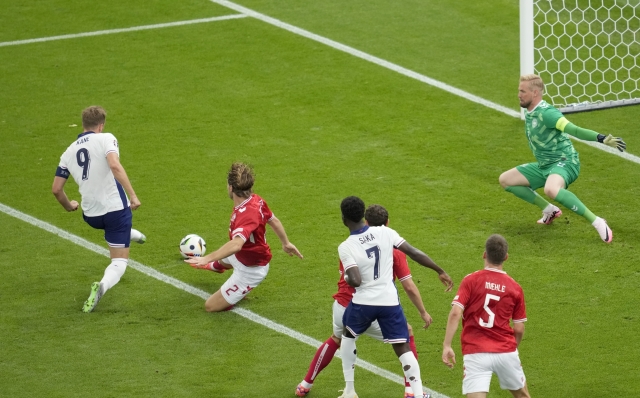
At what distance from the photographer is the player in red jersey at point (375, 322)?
7.18 meters

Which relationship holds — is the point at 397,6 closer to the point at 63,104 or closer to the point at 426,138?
the point at 426,138

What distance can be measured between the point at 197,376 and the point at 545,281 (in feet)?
11.8

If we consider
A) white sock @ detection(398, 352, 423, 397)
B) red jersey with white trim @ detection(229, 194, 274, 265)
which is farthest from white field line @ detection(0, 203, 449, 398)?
red jersey with white trim @ detection(229, 194, 274, 265)

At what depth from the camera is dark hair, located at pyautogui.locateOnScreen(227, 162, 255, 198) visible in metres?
8.36

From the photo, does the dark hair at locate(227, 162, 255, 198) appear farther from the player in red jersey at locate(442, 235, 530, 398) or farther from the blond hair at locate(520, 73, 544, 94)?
the blond hair at locate(520, 73, 544, 94)

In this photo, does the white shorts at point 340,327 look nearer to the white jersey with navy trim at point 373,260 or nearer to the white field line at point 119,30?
the white jersey with navy trim at point 373,260

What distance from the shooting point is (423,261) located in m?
7.14

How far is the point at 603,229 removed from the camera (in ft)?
32.6

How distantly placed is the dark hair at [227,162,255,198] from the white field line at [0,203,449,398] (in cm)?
124

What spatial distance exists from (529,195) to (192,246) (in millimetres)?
3736

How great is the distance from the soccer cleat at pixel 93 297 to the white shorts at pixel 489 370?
389 cm

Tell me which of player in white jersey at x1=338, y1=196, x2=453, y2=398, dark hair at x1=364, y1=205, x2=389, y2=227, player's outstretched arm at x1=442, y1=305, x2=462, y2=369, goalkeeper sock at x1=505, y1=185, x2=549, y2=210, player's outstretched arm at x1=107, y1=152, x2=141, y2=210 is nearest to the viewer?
player's outstretched arm at x1=442, y1=305, x2=462, y2=369

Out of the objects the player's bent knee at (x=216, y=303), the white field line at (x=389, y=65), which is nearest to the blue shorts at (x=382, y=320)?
the player's bent knee at (x=216, y=303)

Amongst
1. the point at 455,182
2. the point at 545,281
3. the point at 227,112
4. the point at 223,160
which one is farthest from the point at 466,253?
the point at 227,112
